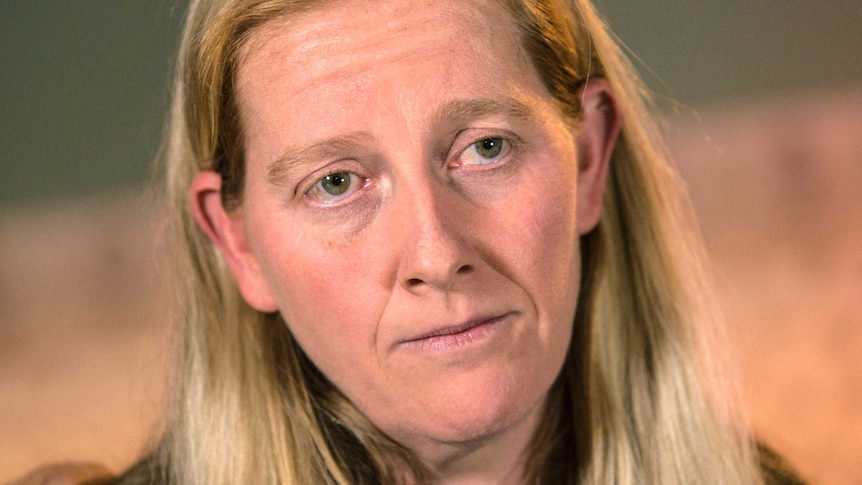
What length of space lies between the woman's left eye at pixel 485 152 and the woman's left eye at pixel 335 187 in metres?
0.12

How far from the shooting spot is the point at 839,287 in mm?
3096

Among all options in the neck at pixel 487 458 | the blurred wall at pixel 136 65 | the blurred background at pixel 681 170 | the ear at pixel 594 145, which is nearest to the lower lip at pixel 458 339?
the neck at pixel 487 458

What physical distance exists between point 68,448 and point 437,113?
1830 mm

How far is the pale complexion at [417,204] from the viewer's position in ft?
4.09

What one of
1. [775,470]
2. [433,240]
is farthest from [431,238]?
[775,470]

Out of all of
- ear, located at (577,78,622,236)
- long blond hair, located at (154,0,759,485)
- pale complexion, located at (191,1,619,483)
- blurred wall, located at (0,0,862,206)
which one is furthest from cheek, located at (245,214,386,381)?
blurred wall, located at (0,0,862,206)

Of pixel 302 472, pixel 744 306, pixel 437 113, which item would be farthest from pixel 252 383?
pixel 744 306

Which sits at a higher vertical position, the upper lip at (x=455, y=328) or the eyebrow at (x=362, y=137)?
the eyebrow at (x=362, y=137)

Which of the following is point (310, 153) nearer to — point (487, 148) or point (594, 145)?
point (487, 148)

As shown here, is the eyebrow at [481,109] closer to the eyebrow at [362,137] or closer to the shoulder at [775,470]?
the eyebrow at [362,137]

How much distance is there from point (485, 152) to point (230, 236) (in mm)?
369

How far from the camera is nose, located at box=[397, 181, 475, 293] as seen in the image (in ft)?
3.96

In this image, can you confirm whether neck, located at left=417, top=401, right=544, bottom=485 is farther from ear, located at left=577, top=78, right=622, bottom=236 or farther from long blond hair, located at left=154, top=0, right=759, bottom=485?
ear, located at left=577, top=78, right=622, bottom=236

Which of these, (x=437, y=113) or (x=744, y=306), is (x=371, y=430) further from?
(x=744, y=306)
